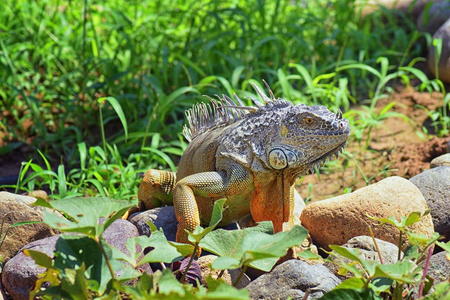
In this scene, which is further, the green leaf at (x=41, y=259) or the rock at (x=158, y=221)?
the rock at (x=158, y=221)

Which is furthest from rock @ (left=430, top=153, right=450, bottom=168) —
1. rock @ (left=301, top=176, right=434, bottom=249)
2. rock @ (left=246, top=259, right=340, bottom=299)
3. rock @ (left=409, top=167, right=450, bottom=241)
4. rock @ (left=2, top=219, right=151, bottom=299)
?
rock @ (left=2, top=219, right=151, bottom=299)

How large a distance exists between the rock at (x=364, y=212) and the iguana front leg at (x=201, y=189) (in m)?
0.65

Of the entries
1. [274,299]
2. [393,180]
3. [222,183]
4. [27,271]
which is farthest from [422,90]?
[27,271]

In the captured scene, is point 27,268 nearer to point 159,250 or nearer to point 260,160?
point 159,250

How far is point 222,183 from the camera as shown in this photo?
3934mm

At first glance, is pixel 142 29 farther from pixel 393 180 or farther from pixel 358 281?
pixel 358 281

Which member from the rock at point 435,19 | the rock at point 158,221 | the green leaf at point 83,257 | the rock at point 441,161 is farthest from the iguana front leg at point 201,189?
the rock at point 435,19

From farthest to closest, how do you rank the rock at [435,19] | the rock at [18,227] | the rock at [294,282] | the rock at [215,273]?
the rock at [435,19] < the rock at [18,227] < the rock at [215,273] < the rock at [294,282]

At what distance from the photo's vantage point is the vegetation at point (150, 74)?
612cm

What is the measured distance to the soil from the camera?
18.6 ft

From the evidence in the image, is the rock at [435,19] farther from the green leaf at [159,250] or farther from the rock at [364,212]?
the green leaf at [159,250]

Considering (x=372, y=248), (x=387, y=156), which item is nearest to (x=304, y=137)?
(x=372, y=248)

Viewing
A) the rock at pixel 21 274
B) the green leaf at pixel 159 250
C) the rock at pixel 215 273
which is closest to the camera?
the green leaf at pixel 159 250

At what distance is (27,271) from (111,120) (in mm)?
3655
